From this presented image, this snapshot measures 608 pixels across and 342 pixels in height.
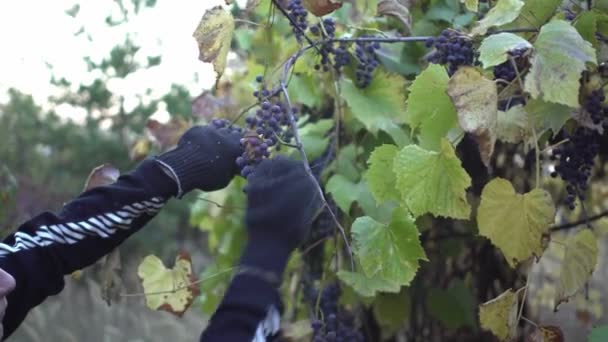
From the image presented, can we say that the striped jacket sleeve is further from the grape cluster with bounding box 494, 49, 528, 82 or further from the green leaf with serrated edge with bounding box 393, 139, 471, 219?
the grape cluster with bounding box 494, 49, 528, 82

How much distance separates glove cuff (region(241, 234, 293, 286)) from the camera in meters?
1.04

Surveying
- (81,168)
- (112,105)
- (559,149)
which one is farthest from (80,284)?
(559,149)

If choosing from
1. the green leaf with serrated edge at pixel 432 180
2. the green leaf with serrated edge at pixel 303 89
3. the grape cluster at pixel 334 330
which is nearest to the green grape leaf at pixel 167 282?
the grape cluster at pixel 334 330

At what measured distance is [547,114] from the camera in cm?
130

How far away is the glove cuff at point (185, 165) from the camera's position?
1.53m

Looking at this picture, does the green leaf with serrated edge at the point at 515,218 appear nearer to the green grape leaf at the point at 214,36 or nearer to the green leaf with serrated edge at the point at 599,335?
the green leaf with serrated edge at the point at 599,335

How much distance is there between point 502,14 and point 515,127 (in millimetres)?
175

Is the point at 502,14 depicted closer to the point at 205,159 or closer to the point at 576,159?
the point at 576,159

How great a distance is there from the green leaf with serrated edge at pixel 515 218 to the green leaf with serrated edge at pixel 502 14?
24 cm

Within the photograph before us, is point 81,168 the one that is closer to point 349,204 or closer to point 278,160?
point 349,204

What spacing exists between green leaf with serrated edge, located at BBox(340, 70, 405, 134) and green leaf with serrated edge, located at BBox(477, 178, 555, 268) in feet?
1.25

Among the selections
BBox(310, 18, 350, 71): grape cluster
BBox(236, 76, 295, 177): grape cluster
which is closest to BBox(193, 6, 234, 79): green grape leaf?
BBox(236, 76, 295, 177): grape cluster

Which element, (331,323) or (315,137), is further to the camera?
(315,137)

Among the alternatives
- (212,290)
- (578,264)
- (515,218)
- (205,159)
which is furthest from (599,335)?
(212,290)
